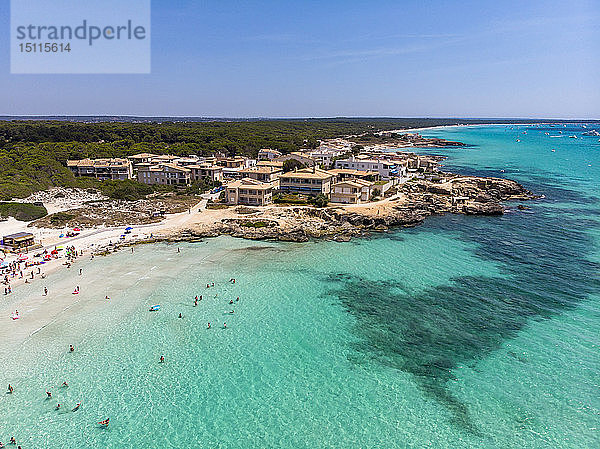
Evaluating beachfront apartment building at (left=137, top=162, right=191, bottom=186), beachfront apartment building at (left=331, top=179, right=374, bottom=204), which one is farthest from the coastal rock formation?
beachfront apartment building at (left=137, top=162, right=191, bottom=186)

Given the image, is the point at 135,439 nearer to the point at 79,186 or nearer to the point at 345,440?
the point at 345,440

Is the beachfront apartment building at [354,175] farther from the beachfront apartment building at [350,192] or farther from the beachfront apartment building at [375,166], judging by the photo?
the beachfront apartment building at [350,192]

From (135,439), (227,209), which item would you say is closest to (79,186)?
(227,209)

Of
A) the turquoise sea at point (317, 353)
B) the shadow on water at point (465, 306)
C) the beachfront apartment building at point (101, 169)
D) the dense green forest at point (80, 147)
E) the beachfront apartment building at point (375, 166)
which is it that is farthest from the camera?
the beachfront apartment building at point (375, 166)

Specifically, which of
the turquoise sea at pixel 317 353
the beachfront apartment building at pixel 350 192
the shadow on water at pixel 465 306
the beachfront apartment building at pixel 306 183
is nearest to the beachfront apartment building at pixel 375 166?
the beachfront apartment building at pixel 306 183

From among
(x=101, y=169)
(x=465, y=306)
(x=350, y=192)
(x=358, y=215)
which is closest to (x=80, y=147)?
(x=101, y=169)

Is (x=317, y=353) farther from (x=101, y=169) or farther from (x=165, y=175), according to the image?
(x=101, y=169)
